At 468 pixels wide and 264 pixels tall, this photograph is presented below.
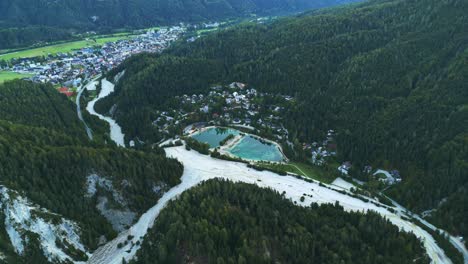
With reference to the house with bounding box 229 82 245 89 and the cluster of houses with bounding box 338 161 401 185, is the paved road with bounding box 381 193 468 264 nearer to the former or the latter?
the cluster of houses with bounding box 338 161 401 185

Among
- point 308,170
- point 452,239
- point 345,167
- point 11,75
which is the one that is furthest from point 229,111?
point 11,75

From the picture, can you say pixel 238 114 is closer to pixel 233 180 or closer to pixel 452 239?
pixel 233 180

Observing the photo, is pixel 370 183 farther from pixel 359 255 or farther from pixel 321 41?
pixel 321 41

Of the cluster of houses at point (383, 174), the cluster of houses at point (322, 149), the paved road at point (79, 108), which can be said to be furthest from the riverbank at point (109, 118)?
the cluster of houses at point (383, 174)

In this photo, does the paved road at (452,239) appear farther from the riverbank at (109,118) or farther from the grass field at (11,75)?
the grass field at (11,75)

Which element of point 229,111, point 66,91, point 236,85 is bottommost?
point 66,91

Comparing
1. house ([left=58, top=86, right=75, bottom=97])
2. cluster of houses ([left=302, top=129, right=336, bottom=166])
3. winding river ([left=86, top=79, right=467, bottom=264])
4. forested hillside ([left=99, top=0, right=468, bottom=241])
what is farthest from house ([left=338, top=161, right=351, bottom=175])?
house ([left=58, top=86, right=75, bottom=97])
